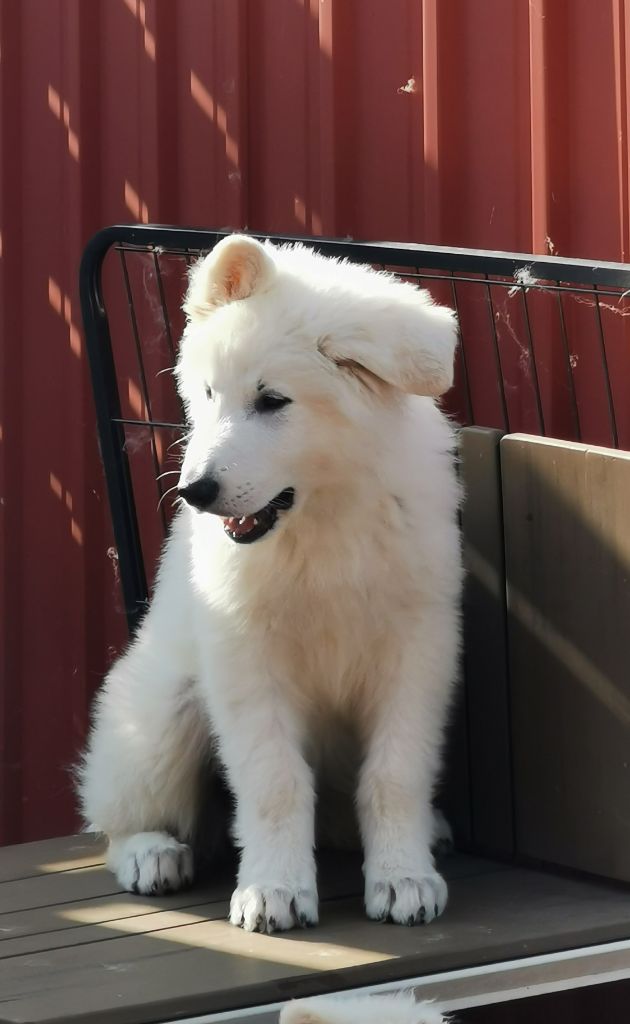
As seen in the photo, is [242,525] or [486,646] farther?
[486,646]

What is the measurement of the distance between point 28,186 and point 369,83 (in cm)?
142

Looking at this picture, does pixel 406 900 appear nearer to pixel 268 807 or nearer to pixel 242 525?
pixel 268 807

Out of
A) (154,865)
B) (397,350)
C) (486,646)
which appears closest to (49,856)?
(154,865)

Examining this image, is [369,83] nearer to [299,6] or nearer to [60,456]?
[299,6]

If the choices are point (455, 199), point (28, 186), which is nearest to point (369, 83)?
point (455, 199)

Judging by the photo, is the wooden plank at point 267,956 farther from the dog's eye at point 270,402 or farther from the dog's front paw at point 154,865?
the dog's eye at point 270,402

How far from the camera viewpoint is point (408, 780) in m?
2.91

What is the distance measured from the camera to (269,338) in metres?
2.74

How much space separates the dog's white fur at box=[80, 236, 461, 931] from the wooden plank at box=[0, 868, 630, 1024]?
10cm

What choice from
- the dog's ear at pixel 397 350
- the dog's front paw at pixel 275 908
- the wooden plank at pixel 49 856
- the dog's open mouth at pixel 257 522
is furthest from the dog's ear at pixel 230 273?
the wooden plank at pixel 49 856

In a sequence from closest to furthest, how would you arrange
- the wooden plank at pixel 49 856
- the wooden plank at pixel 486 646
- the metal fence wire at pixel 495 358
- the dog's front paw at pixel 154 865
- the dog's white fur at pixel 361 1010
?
the dog's white fur at pixel 361 1010 < the dog's front paw at pixel 154 865 < the wooden plank at pixel 486 646 < the wooden plank at pixel 49 856 < the metal fence wire at pixel 495 358

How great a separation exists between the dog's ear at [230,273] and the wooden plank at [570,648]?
804mm

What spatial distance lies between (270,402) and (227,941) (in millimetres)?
1112

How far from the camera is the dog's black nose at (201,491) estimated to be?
260cm
